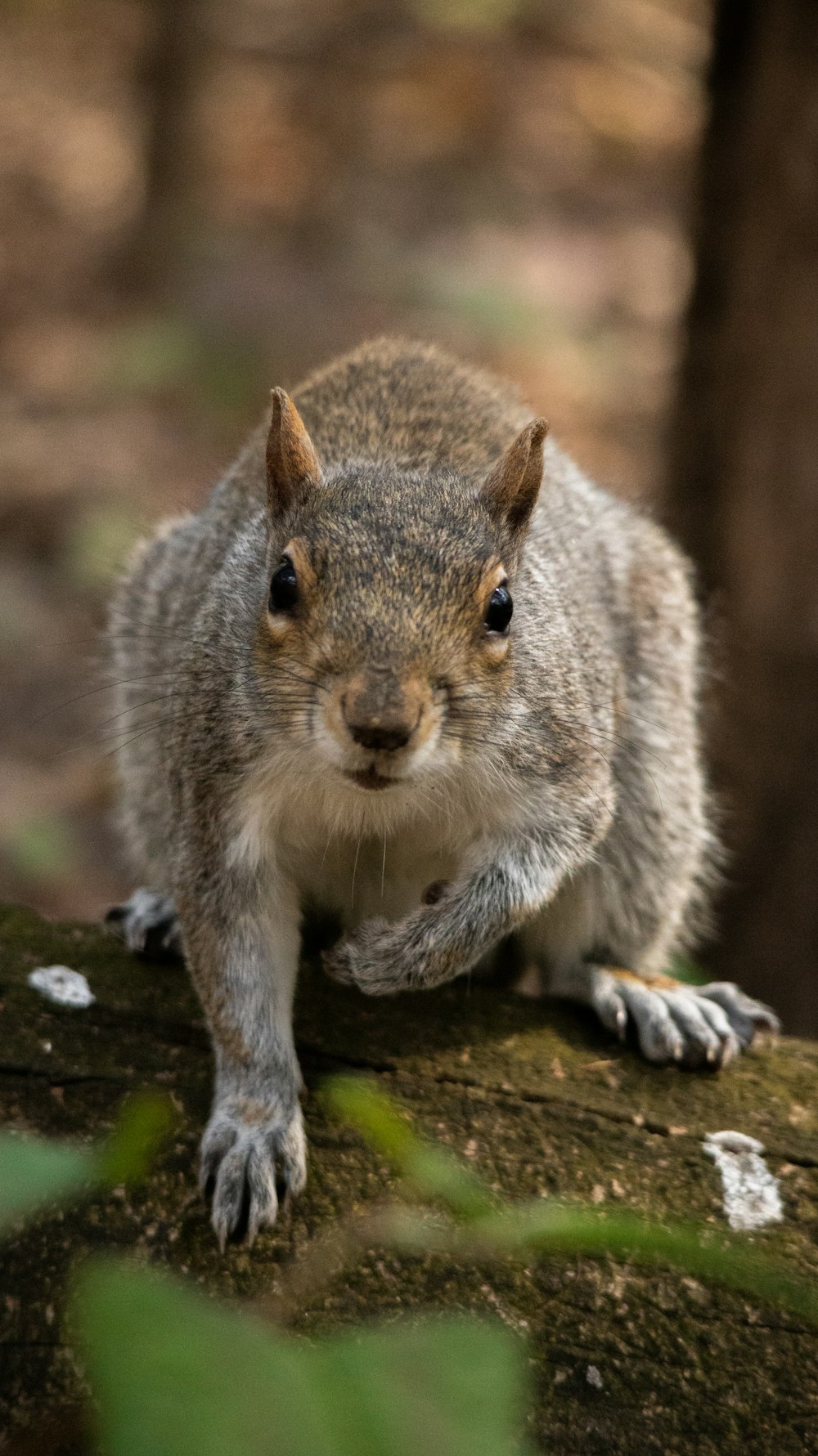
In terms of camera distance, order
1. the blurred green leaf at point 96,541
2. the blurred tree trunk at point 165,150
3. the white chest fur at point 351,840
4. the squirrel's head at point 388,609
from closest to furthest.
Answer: the squirrel's head at point 388,609 < the white chest fur at point 351,840 < the blurred green leaf at point 96,541 < the blurred tree trunk at point 165,150

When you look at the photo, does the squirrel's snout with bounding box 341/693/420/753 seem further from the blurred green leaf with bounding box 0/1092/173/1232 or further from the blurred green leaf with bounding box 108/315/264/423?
the blurred green leaf with bounding box 108/315/264/423

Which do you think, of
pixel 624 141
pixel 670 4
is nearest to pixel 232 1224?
pixel 624 141

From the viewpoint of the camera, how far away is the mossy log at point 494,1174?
2107 mm

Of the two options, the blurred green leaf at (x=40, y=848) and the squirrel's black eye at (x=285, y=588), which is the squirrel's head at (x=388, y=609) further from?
the blurred green leaf at (x=40, y=848)

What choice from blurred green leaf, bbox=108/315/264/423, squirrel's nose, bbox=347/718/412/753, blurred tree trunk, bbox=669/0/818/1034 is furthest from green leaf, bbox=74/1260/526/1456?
blurred green leaf, bbox=108/315/264/423

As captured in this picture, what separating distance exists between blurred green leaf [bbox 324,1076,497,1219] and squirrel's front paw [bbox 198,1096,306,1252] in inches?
4.1

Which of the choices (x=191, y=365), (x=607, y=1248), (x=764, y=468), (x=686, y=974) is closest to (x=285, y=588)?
(x=607, y=1248)

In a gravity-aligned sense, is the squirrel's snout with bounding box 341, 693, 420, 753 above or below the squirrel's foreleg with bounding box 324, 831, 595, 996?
above

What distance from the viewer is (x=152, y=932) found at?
115 inches

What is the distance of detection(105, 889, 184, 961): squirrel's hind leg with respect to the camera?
114 inches

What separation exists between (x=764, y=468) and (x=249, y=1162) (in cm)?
297

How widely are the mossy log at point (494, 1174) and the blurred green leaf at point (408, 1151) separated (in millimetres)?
39

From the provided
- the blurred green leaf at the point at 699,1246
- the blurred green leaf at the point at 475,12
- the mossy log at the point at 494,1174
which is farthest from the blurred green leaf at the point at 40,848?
the blurred green leaf at the point at 475,12

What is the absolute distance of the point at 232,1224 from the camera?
2.29 metres
